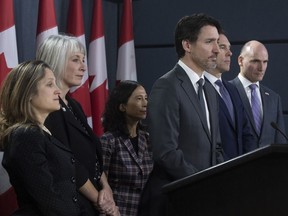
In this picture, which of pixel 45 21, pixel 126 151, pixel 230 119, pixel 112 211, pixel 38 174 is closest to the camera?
pixel 38 174

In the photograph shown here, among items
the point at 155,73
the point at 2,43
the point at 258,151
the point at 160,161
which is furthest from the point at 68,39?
the point at 155,73

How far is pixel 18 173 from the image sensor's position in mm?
1791

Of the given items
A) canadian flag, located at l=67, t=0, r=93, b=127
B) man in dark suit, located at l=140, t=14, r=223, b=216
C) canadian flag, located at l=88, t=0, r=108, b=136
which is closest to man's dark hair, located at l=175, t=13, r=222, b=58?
man in dark suit, located at l=140, t=14, r=223, b=216

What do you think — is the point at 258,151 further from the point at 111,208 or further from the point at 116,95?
the point at 116,95

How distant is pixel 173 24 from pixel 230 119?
1459mm

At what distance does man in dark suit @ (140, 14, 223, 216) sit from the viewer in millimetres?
1929

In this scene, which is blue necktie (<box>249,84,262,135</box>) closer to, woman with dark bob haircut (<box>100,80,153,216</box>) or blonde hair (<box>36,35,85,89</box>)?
woman with dark bob haircut (<box>100,80,153,216</box>)

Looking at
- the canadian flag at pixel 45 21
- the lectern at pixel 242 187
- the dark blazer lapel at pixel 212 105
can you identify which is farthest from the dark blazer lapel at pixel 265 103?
the lectern at pixel 242 187

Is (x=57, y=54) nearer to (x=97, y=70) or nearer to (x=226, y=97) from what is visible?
(x=226, y=97)

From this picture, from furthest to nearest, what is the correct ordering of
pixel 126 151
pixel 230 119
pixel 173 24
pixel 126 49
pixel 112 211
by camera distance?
pixel 173 24 → pixel 126 49 → pixel 230 119 → pixel 126 151 → pixel 112 211

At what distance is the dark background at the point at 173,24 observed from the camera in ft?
12.2

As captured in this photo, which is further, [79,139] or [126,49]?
[126,49]

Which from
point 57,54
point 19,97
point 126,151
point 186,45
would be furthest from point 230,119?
point 19,97

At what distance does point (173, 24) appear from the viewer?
4.00 meters
